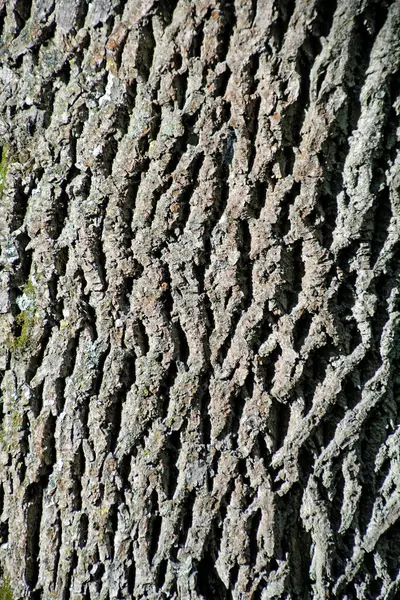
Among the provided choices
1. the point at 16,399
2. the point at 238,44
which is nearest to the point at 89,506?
the point at 16,399

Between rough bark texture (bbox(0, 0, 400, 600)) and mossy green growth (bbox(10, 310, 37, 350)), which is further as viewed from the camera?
mossy green growth (bbox(10, 310, 37, 350))

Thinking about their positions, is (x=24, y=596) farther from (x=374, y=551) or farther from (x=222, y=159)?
→ (x=222, y=159)

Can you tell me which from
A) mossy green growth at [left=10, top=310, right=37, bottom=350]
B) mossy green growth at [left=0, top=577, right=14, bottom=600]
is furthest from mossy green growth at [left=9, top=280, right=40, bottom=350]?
mossy green growth at [left=0, top=577, right=14, bottom=600]

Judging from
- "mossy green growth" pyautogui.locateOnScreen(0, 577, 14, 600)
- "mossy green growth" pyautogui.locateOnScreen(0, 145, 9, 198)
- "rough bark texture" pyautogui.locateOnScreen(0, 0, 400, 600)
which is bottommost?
"mossy green growth" pyautogui.locateOnScreen(0, 577, 14, 600)

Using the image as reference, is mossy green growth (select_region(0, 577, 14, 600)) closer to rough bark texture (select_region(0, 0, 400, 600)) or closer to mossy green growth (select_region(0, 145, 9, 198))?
rough bark texture (select_region(0, 0, 400, 600))

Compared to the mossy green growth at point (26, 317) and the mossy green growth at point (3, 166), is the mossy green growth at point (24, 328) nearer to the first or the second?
the mossy green growth at point (26, 317)

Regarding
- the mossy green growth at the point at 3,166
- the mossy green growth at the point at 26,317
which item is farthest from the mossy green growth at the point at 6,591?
the mossy green growth at the point at 3,166
